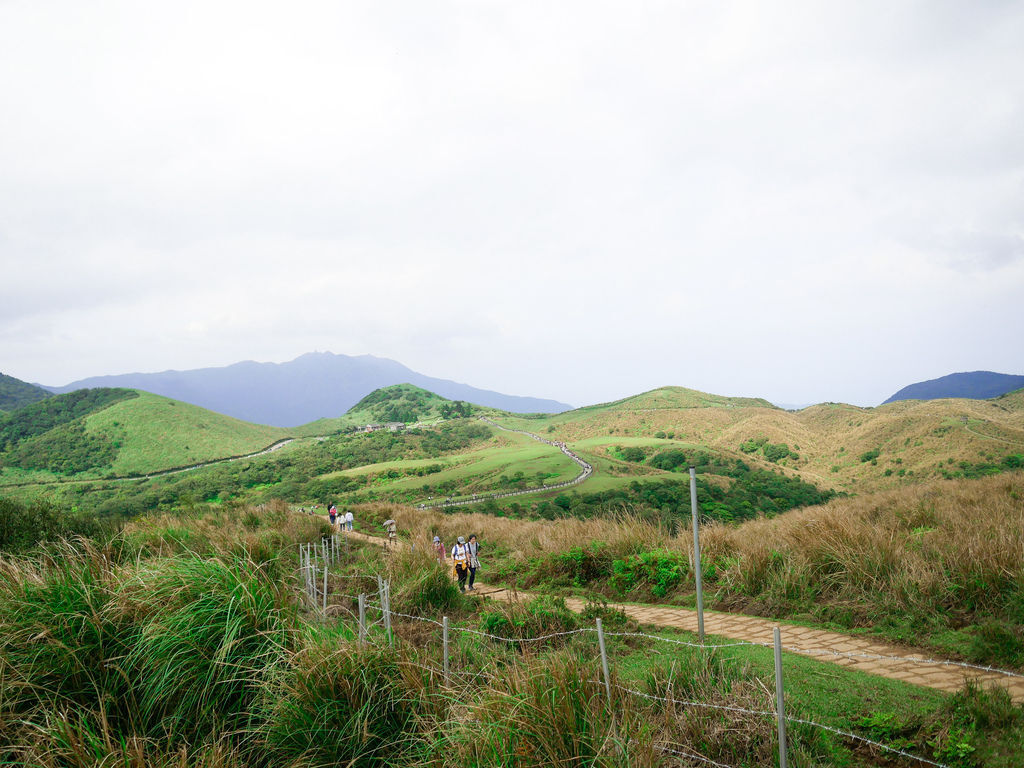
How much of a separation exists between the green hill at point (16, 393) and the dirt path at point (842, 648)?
179 m

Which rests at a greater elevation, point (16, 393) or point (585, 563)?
point (16, 393)

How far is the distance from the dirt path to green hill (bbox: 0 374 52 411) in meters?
179

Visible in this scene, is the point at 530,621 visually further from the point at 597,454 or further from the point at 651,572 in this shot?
the point at 597,454

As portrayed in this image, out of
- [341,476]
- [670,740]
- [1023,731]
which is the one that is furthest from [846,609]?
[341,476]

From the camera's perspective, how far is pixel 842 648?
18.3ft

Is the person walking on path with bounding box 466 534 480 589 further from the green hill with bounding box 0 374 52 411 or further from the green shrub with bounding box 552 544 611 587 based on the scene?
the green hill with bounding box 0 374 52 411

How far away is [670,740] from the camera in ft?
11.9

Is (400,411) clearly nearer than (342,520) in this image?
No

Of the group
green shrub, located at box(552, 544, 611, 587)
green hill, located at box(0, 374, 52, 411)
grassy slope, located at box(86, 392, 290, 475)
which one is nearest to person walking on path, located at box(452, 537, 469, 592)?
green shrub, located at box(552, 544, 611, 587)

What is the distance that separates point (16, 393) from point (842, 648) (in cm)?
20348

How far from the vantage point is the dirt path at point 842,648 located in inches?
175

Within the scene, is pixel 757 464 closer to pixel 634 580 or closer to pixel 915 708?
pixel 634 580

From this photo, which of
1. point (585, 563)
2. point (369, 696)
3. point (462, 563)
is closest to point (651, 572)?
point (585, 563)

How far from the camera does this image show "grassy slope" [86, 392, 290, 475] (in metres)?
87.1
